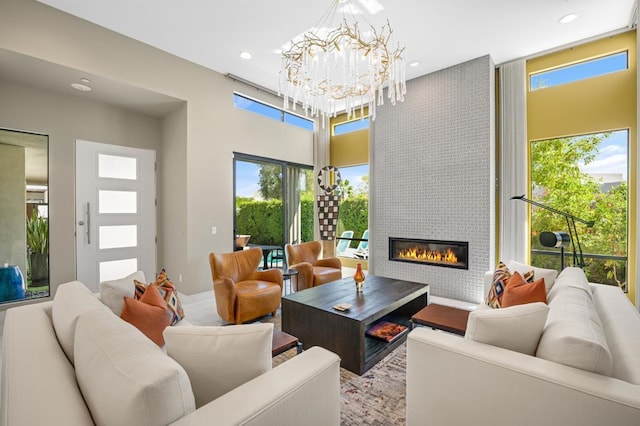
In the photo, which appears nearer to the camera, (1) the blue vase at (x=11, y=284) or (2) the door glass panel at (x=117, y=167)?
(1) the blue vase at (x=11, y=284)

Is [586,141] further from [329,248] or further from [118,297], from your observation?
[118,297]

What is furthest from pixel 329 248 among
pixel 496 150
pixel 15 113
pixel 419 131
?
pixel 15 113

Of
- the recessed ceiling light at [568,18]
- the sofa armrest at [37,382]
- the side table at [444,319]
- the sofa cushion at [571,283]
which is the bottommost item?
the side table at [444,319]

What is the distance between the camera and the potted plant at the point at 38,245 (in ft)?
11.8

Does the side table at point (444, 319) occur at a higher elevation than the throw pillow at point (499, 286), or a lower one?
lower

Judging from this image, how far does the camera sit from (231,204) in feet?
15.7

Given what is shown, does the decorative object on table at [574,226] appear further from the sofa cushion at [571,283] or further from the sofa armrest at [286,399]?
the sofa armrest at [286,399]

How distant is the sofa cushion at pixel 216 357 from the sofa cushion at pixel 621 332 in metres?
1.47

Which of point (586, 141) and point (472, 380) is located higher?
point (586, 141)

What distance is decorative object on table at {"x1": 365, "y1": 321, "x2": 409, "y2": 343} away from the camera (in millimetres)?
2662

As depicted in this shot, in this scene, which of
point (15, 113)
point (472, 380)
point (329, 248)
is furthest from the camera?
point (329, 248)

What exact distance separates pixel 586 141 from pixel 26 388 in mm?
5622

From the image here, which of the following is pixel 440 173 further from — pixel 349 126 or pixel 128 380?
pixel 128 380

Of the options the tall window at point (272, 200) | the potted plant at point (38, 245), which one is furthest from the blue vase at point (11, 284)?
the tall window at point (272, 200)
